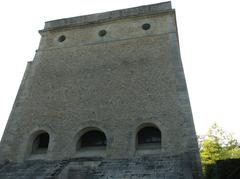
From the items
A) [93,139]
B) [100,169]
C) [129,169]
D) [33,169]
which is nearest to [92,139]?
[93,139]

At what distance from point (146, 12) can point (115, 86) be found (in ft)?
16.4

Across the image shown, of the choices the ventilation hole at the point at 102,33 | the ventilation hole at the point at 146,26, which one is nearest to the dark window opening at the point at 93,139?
the ventilation hole at the point at 102,33

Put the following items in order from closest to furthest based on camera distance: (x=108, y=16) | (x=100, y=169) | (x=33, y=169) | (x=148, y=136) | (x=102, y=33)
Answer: (x=100, y=169) < (x=33, y=169) < (x=148, y=136) < (x=102, y=33) < (x=108, y=16)

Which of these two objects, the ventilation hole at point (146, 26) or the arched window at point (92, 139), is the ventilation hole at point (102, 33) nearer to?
the ventilation hole at point (146, 26)

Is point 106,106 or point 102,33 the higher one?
point 102,33

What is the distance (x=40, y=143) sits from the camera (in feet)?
37.4

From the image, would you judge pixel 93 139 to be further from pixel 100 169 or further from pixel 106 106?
pixel 100 169

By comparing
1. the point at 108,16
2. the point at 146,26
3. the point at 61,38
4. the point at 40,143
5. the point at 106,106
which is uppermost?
the point at 108,16

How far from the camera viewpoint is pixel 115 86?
1131 cm

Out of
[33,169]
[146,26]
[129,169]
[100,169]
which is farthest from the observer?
[146,26]

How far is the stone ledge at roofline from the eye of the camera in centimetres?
1337

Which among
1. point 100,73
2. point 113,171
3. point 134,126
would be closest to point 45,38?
point 100,73

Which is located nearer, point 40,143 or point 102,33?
point 40,143

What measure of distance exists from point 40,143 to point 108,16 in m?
8.07
